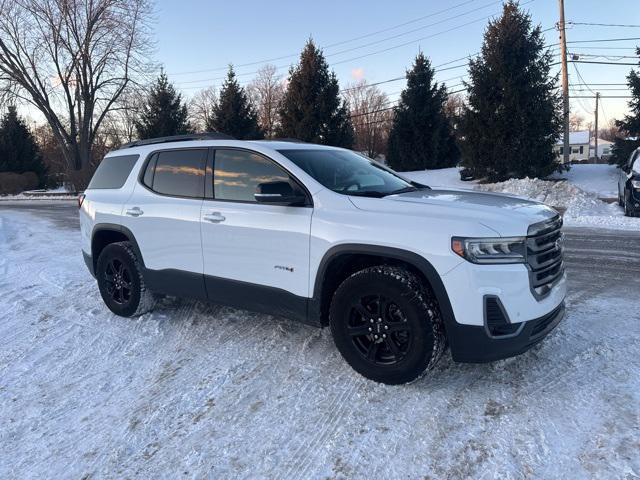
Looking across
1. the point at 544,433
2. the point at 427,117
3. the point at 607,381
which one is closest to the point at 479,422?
the point at 544,433

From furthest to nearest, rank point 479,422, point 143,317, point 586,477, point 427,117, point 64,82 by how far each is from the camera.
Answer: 1. point 64,82
2. point 427,117
3. point 143,317
4. point 479,422
5. point 586,477

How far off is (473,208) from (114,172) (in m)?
3.95

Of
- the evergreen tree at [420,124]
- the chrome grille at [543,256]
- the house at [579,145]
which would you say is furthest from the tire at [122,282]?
the house at [579,145]

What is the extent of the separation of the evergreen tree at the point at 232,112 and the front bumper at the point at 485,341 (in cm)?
2596

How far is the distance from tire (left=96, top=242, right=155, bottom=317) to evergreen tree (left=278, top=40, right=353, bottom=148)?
19931mm

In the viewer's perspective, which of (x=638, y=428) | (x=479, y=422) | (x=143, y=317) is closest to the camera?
(x=638, y=428)

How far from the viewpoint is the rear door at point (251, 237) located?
3.60 meters

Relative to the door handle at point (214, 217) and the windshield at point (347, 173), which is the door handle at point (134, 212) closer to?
the door handle at point (214, 217)

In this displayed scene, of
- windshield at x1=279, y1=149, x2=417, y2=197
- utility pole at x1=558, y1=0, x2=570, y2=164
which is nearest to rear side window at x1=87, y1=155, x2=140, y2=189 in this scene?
windshield at x1=279, y1=149, x2=417, y2=197

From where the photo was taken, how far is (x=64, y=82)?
32.9 metres

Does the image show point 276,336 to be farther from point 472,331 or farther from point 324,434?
point 472,331

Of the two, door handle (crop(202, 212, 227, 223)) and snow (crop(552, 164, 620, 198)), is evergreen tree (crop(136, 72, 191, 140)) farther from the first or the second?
door handle (crop(202, 212, 227, 223))

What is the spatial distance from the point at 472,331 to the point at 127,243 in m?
3.61

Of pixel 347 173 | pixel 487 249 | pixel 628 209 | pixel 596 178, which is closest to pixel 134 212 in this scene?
pixel 347 173
